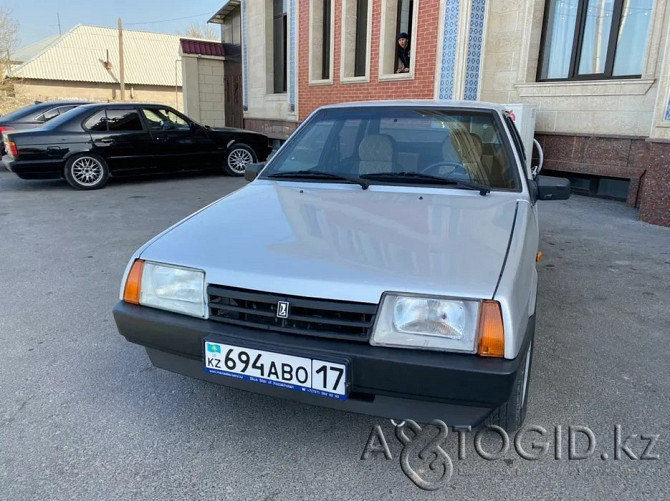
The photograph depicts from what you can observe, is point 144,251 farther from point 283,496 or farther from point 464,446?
point 464,446

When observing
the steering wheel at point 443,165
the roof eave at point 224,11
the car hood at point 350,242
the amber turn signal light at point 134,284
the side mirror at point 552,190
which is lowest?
the amber turn signal light at point 134,284

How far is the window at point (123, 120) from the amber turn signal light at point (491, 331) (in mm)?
8597

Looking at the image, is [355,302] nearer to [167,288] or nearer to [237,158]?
[167,288]

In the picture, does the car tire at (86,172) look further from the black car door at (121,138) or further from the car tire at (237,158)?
the car tire at (237,158)

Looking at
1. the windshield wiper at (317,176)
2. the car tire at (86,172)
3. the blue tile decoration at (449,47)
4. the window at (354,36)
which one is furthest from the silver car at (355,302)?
the window at (354,36)

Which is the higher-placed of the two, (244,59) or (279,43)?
(279,43)

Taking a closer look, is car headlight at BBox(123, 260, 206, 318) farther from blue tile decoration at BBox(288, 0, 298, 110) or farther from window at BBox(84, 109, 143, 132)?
blue tile decoration at BBox(288, 0, 298, 110)

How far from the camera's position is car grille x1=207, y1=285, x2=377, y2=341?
1.77m

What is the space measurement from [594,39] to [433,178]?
23.1 ft

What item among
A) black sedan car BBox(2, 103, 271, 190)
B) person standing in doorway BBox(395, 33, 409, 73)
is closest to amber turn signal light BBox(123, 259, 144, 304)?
black sedan car BBox(2, 103, 271, 190)

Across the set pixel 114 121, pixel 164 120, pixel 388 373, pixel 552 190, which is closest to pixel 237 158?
pixel 164 120

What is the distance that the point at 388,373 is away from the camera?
171 centimetres

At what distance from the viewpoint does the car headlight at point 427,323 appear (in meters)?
1.70

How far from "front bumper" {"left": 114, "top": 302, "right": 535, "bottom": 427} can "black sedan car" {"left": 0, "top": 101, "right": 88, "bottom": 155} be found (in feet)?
34.3
